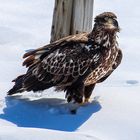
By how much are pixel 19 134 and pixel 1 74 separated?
1.77m

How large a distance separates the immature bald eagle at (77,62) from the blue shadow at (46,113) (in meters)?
0.13

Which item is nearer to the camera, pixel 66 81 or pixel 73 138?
pixel 73 138

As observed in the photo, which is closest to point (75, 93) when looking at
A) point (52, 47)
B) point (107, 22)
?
point (52, 47)

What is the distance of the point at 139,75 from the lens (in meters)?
6.88

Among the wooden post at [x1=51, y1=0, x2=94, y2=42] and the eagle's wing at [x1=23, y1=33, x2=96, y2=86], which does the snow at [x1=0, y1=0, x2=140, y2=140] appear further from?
the wooden post at [x1=51, y1=0, x2=94, y2=42]

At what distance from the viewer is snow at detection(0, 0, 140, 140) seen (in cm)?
508

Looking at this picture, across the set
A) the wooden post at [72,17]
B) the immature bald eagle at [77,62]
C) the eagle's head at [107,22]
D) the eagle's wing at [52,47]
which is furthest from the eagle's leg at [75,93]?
the wooden post at [72,17]

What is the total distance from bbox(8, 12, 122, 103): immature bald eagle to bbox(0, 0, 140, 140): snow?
18 cm

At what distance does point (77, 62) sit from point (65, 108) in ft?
1.52

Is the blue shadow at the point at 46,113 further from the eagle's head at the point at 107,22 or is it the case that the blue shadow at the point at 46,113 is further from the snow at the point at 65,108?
the eagle's head at the point at 107,22

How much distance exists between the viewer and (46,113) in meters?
5.61

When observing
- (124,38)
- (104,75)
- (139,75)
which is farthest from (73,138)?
(124,38)

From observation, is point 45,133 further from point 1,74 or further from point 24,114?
point 1,74

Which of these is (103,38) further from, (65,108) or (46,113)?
(46,113)
